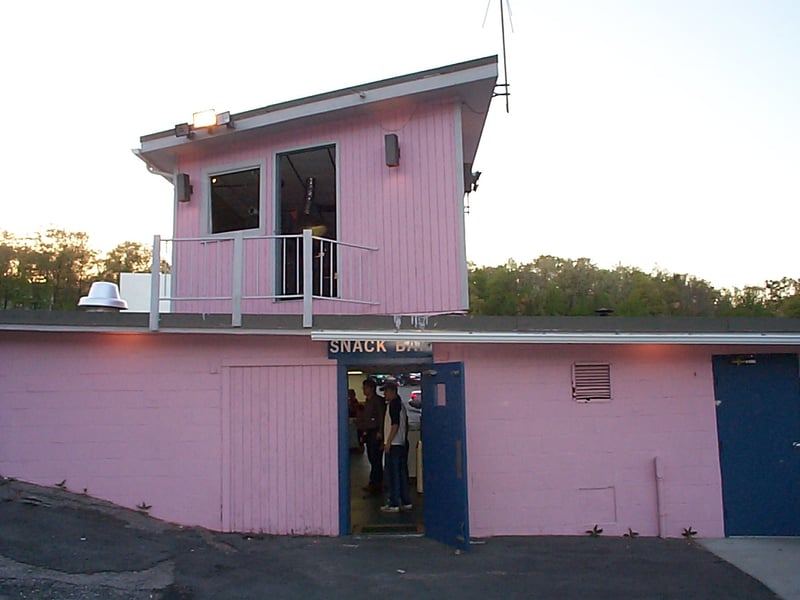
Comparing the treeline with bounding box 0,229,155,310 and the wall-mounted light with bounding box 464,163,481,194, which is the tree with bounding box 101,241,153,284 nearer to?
the treeline with bounding box 0,229,155,310

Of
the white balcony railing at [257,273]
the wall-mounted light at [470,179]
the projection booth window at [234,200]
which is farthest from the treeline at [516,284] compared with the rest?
the projection booth window at [234,200]

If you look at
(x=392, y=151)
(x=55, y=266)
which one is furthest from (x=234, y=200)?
(x=55, y=266)

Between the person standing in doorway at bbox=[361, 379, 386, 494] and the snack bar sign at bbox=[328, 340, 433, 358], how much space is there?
9.83 feet

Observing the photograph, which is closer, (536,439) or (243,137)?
(536,439)

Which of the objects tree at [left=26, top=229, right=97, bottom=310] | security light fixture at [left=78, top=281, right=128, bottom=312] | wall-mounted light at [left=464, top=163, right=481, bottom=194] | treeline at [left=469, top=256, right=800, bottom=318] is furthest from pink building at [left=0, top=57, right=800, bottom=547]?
tree at [left=26, top=229, right=97, bottom=310]

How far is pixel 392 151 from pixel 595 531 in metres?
5.17

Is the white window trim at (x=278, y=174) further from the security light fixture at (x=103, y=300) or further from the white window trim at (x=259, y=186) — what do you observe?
the security light fixture at (x=103, y=300)

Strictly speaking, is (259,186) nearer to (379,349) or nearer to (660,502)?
(379,349)

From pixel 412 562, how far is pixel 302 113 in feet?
18.6

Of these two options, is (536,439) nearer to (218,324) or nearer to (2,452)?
(218,324)

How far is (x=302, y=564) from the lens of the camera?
21.2ft

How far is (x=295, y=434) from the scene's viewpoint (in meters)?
7.57

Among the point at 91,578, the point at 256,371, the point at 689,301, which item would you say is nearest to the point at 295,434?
the point at 256,371

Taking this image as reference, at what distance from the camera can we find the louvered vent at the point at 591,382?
7734 mm
